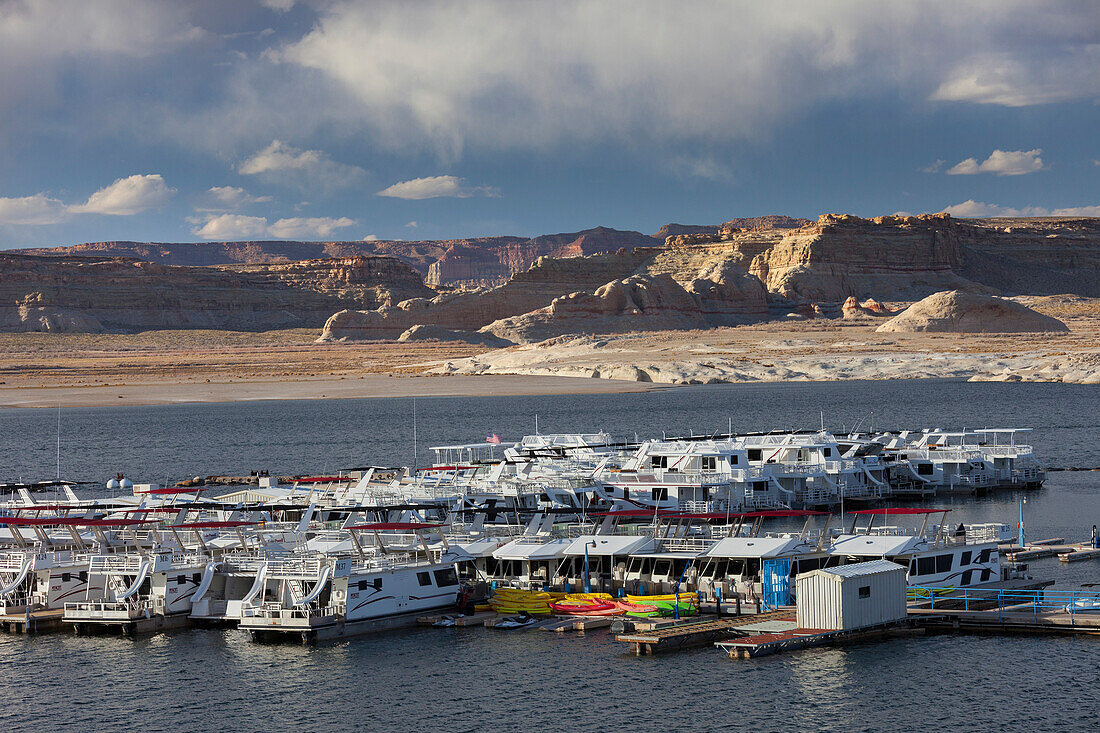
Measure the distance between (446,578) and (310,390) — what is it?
13456 cm

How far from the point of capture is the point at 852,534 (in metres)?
46.7

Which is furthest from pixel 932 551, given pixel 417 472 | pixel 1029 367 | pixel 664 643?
pixel 1029 367

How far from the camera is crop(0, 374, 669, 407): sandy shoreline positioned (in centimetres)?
16725

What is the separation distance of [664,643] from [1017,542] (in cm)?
2243

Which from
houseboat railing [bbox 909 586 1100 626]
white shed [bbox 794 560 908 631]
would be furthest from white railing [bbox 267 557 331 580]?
houseboat railing [bbox 909 586 1100 626]

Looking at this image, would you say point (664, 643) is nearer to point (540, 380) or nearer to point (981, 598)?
point (981, 598)

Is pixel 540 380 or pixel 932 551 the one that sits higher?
pixel 540 380

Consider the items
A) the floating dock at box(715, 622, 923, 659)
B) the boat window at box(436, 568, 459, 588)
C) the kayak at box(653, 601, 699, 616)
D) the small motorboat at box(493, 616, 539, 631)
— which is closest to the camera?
the floating dock at box(715, 622, 923, 659)

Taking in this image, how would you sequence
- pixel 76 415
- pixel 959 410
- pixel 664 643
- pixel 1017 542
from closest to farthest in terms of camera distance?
pixel 664 643
pixel 1017 542
pixel 959 410
pixel 76 415

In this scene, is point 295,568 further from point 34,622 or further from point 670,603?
point 670,603

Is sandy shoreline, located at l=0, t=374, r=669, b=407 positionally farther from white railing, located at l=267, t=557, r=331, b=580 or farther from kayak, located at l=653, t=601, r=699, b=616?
white railing, located at l=267, t=557, r=331, b=580

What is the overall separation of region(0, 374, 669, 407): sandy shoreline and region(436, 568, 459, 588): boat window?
117368 millimetres

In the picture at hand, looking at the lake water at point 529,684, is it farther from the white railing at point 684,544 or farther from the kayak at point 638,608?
the white railing at point 684,544

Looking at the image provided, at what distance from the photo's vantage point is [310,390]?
177 metres
